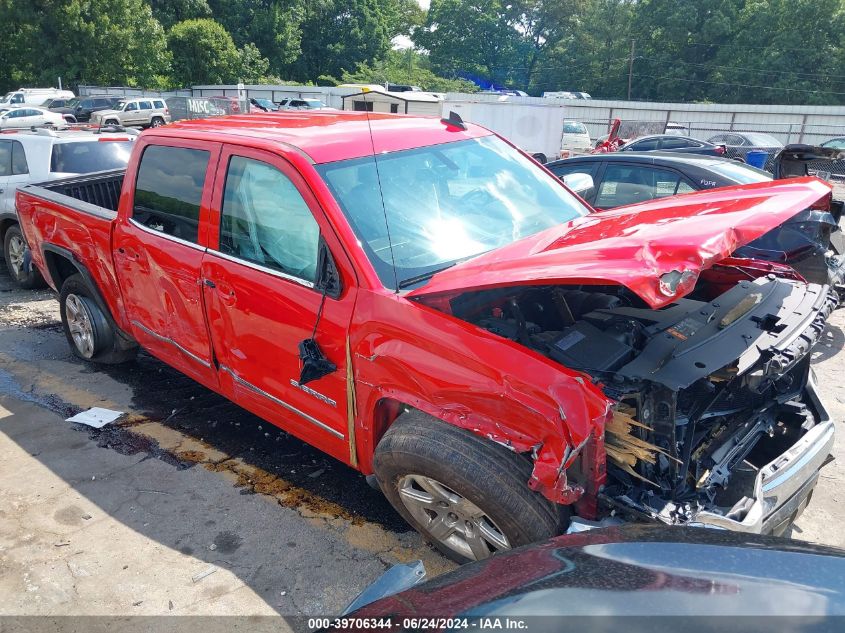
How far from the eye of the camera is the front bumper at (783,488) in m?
2.22

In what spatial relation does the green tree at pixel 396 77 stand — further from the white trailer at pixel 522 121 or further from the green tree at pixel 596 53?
the white trailer at pixel 522 121

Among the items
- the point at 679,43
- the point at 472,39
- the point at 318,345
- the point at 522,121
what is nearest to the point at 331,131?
the point at 318,345

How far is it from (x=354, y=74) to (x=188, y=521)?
57.5 m

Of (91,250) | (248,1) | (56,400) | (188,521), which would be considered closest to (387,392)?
(188,521)

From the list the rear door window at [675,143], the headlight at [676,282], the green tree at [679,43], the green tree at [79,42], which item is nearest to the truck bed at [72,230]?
the headlight at [676,282]

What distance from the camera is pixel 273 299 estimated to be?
10.3 feet

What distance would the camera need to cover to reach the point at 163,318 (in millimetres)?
3998

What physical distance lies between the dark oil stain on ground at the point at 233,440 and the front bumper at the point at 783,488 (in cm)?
167

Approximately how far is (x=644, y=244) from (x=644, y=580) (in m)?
1.29

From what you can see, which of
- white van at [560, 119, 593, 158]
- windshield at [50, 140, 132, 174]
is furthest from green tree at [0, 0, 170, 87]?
windshield at [50, 140, 132, 174]

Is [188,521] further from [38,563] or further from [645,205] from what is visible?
[645,205]

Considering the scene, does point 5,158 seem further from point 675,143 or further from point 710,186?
point 675,143

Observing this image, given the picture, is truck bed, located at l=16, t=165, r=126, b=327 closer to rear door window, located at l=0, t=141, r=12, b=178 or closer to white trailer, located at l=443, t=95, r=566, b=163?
rear door window, located at l=0, t=141, r=12, b=178

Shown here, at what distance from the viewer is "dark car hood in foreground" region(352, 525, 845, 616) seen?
144cm
